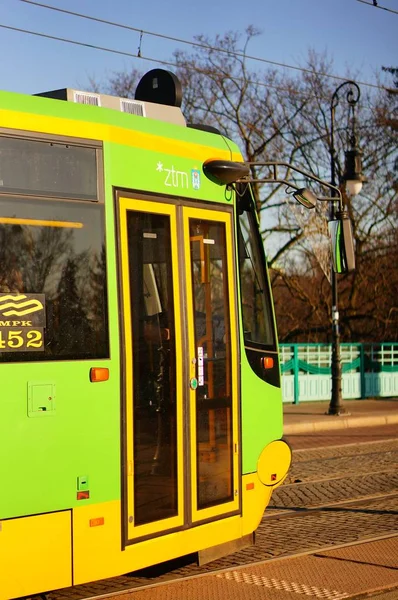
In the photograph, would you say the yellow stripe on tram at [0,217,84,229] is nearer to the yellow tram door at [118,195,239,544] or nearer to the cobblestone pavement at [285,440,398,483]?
the yellow tram door at [118,195,239,544]

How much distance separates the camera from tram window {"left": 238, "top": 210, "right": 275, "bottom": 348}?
291 inches

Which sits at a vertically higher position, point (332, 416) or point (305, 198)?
point (305, 198)

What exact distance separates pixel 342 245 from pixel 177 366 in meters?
2.79

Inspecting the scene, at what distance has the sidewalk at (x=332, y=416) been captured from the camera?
19.4 m

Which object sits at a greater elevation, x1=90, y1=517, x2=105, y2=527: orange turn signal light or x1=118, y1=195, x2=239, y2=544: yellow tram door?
x1=118, y1=195, x2=239, y2=544: yellow tram door

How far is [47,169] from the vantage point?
5.80 m

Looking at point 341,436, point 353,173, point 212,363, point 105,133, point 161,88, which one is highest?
point 353,173

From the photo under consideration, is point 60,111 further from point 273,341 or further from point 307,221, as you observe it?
point 307,221

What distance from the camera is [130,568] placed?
603 cm

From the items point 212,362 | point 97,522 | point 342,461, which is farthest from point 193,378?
point 342,461

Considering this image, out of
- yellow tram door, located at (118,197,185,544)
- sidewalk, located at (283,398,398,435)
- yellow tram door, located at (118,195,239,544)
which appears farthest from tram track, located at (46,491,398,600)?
sidewalk, located at (283,398,398,435)

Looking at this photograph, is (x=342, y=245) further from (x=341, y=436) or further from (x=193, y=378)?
(x=341, y=436)

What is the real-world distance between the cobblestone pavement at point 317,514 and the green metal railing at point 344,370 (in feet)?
29.9

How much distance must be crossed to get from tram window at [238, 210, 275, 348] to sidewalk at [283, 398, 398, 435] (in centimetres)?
1122
